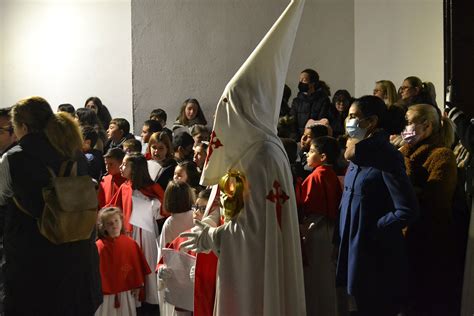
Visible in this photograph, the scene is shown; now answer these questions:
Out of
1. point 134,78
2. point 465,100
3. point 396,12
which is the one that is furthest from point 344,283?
point 134,78

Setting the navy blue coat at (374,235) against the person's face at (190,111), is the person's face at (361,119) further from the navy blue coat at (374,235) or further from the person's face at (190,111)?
the person's face at (190,111)

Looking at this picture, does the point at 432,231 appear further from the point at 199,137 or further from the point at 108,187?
the point at 199,137

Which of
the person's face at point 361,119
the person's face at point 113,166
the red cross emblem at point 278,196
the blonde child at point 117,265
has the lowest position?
the blonde child at point 117,265

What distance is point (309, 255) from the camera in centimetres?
756

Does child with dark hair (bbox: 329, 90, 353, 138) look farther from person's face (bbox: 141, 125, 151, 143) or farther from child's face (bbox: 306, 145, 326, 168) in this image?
child's face (bbox: 306, 145, 326, 168)

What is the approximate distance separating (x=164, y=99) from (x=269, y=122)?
26.4ft

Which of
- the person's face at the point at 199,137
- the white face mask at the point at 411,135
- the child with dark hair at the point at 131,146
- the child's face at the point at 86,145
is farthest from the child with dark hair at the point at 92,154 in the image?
the white face mask at the point at 411,135

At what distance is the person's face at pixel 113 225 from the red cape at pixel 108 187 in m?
1.35

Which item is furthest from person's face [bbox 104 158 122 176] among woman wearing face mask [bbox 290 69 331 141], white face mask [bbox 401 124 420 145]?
white face mask [bbox 401 124 420 145]

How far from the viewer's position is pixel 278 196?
230 inches

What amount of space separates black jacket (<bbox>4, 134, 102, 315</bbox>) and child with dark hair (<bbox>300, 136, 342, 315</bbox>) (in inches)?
73.4

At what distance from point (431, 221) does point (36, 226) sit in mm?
2750

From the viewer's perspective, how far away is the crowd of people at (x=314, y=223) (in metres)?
6.16

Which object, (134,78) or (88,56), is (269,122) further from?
(88,56)
